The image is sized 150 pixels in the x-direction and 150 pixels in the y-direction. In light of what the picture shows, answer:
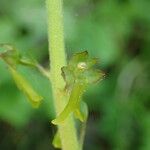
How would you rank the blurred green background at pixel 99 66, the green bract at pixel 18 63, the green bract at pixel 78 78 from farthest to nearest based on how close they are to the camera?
the blurred green background at pixel 99 66, the green bract at pixel 18 63, the green bract at pixel 78 78

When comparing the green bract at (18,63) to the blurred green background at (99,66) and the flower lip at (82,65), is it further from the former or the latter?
the blurred green background at (99,66)

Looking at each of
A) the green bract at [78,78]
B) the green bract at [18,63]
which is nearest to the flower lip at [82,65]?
the green bract at [78,78]

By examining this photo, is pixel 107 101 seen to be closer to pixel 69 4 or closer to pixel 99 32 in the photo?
pixel 99 32

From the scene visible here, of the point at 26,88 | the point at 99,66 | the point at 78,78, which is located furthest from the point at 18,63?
the point at 99,66

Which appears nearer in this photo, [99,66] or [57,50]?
[57,50]

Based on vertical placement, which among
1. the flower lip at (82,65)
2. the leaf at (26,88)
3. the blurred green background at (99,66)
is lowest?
the blurred green background at (99,66)

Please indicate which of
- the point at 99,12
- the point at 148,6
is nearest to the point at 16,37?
the point at 99,12

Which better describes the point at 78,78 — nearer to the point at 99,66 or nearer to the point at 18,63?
the point at 18,63
